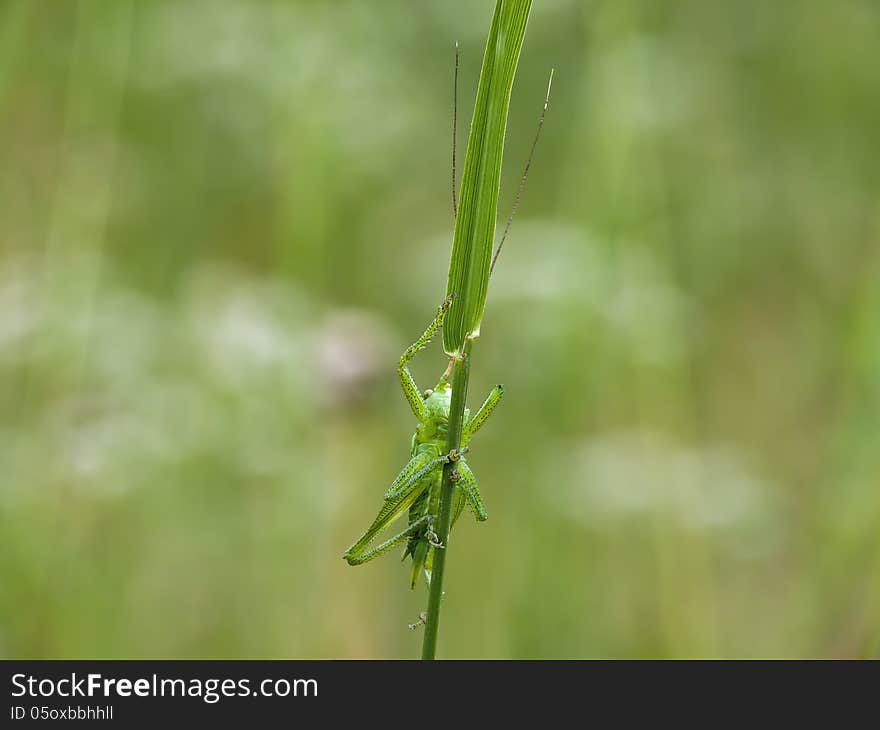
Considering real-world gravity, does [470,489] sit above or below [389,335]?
below

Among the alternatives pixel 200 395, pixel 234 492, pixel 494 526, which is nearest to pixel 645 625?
pixel 494 526

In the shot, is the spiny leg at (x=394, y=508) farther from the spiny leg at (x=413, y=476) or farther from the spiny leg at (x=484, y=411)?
the spiny leg at (x=484, y=411)

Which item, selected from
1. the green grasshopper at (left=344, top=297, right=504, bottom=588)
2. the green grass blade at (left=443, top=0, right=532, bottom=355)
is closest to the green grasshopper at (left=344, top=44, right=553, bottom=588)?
the green grasshopper at (left=344, top=297, right=504, bottom=588)

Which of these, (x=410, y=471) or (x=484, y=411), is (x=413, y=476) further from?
(x=484, y=411)

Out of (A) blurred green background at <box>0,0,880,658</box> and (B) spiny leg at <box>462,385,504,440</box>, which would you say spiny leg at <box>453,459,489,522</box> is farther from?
(A) blurred green background at <box>0,0,880,658</box>

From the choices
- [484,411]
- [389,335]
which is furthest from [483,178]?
[389,335]
